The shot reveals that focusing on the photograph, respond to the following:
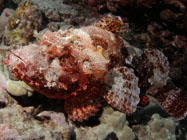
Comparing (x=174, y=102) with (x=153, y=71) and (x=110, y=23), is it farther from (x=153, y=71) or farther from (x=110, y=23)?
(x=110, y=23)

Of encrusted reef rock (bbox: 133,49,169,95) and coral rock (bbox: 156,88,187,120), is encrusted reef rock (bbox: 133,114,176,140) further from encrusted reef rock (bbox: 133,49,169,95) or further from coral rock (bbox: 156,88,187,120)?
encrusted reef rock (bbox: 133,49,169,95)

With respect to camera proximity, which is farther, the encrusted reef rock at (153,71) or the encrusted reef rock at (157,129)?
the encrusted reef rock at (153,71)

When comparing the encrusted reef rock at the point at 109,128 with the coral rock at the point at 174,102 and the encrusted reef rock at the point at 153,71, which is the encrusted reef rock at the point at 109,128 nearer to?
the encrusted reef rock at the point at 153,71

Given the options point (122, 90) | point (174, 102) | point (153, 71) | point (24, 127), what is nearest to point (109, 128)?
point (122, 90)

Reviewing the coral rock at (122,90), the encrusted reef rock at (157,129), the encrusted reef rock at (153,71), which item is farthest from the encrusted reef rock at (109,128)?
the encrusted reef rock at (153,71)

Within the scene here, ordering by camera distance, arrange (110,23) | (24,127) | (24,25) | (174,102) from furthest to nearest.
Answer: (24,25)
(174,102)
(110,23)
(24,127)

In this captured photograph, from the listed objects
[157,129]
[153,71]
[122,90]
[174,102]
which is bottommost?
[157,129]

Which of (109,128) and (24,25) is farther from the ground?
(24,25)

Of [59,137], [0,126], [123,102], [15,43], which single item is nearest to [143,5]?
[123,102]

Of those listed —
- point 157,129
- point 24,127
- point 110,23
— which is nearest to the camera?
point 24,127
